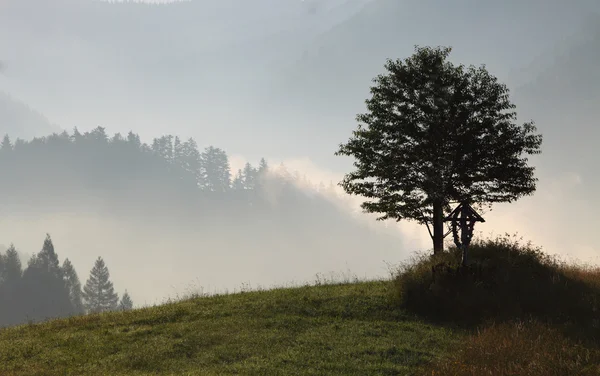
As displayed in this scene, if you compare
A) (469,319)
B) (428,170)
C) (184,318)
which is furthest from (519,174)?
(184,318)

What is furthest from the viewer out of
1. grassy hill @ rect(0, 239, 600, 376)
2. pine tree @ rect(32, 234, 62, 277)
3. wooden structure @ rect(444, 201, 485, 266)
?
pine tree @ rect(32, 234, 62, 277)

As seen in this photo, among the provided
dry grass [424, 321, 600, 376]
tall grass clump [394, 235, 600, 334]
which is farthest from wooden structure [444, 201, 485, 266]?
dry grass [424, 321, 600, 376]

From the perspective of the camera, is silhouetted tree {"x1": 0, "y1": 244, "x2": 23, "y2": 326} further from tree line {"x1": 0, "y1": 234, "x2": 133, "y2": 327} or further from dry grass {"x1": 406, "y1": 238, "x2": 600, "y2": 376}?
dry grass {"x1": 406, "y1": 238, "x2": 600, "y2": 376}

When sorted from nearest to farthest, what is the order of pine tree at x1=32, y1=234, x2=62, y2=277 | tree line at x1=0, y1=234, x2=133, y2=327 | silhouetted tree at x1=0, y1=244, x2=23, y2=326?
1. silhouetted tree at x1=0, y1=244, x2=23, y2=326
2. tree line at x1=0, y1=234, x2=133, y2=327
3. pine tree at x1=32, y1=234, x2=62, y2=277

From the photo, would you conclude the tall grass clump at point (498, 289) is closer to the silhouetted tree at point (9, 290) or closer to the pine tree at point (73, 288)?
the pine tree at point (73, 288)

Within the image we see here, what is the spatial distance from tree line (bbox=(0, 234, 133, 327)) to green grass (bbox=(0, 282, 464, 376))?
107733 mm

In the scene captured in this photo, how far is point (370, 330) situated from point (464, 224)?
6608mm

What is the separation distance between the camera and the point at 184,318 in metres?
19.8

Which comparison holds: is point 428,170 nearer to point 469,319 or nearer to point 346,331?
point 469,319

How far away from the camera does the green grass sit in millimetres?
14125

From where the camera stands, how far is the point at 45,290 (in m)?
127

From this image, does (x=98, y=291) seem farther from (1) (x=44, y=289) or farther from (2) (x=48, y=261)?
(2) (x=48, y=261)

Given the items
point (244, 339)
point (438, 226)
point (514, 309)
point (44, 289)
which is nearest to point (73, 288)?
point (44, 289)

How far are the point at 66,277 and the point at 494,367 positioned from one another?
470 ft
